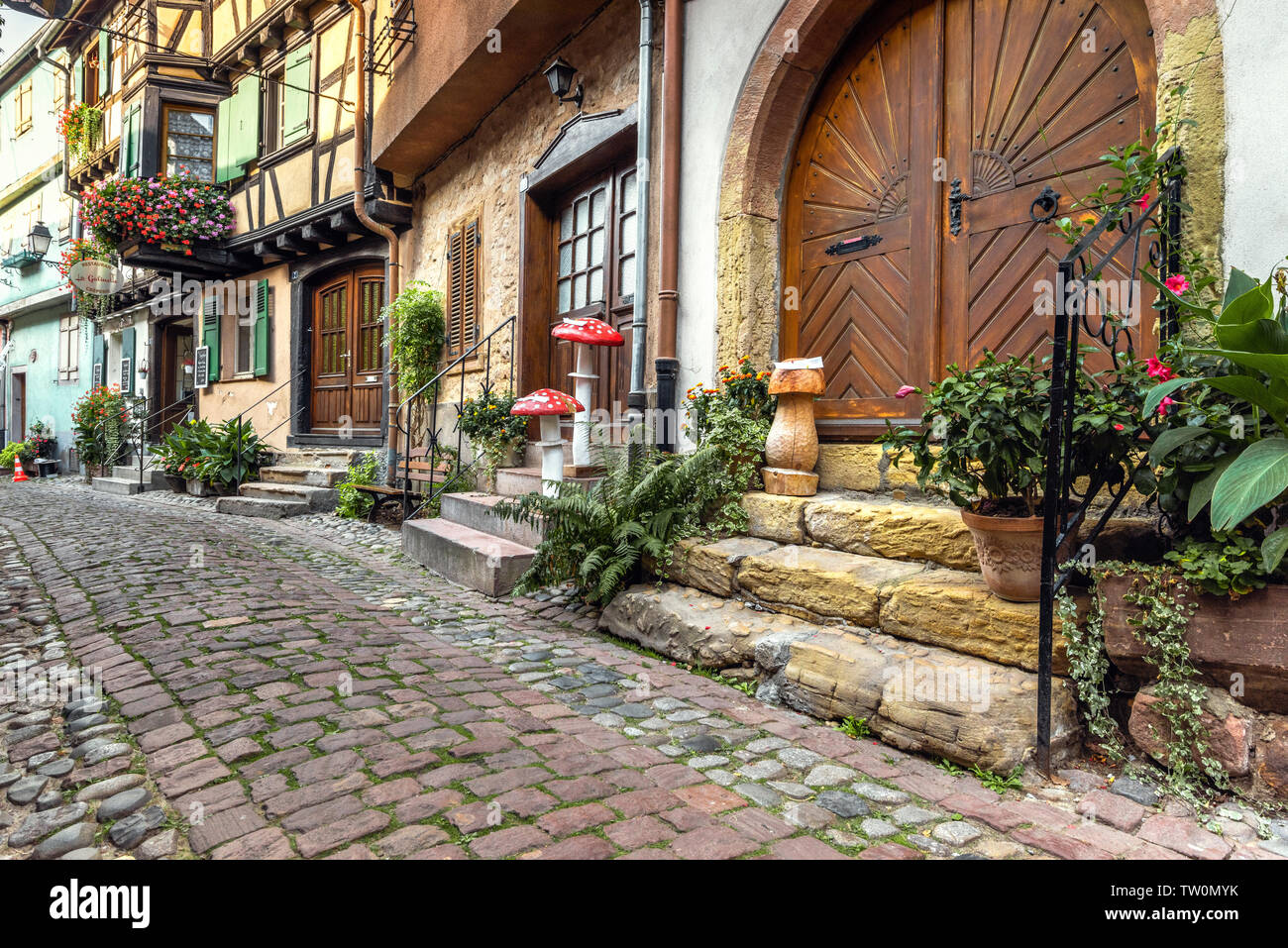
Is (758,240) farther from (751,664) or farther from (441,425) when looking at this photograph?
(441,425)

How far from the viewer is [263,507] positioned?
9.66m

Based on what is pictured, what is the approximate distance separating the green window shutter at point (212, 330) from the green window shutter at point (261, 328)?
1.14 meters

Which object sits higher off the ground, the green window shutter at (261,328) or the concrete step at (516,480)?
the green window shutter at (261,328)

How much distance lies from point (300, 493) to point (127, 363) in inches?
391

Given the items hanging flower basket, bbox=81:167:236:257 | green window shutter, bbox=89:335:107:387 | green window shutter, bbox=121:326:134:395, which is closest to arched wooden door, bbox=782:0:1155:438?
hanging flower basket, bbox=81:167:236:257

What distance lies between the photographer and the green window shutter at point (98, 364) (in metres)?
18.1

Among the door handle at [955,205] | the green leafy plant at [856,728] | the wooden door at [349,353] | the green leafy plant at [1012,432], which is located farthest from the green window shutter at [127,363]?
the green leafy plant at [1012,432]

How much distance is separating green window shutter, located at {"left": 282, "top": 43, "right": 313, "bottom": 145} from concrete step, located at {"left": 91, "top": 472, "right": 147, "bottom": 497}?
5.71 m

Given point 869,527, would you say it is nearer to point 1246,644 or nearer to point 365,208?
point 1246,644

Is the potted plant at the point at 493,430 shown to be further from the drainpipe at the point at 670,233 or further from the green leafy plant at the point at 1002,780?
the green leafy plant at the point at 1002,780

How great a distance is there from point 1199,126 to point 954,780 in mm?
2434

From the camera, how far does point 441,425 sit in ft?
30.2

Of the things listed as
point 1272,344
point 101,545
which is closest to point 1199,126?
point 1272,344

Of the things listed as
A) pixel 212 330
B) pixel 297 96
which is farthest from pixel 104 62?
pixel 297 96
